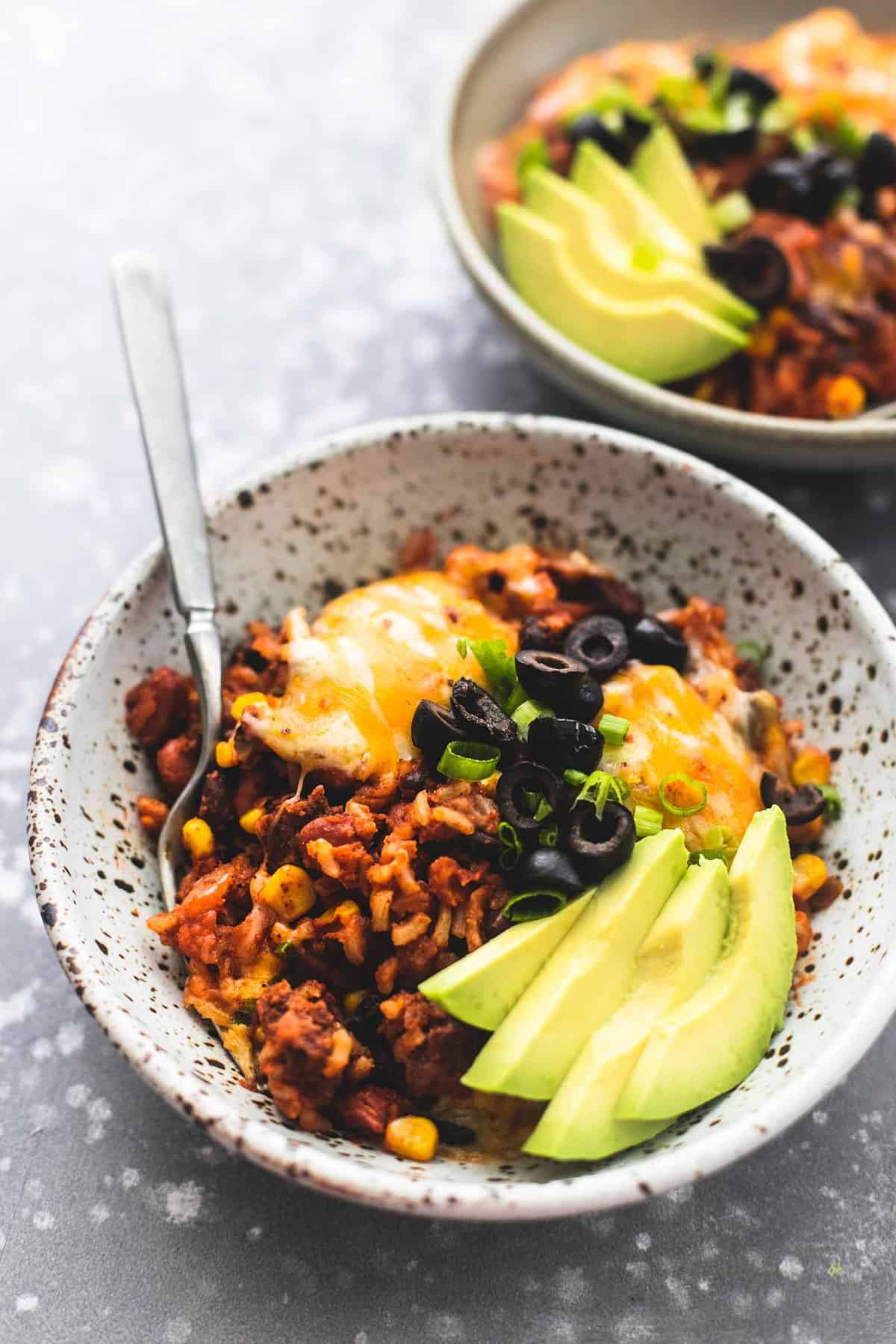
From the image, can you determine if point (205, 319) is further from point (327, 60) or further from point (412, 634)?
point (412, 634)

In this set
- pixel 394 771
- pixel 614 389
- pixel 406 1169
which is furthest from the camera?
pixel 614 389

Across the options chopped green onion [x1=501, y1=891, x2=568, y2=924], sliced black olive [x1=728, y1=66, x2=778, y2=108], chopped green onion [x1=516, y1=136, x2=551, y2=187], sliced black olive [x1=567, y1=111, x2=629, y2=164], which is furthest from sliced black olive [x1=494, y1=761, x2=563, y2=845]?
sliced black olive [x1=728, y1=66, x2=778, y2=108]

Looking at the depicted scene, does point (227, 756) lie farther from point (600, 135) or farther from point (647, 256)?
point (600, 135)

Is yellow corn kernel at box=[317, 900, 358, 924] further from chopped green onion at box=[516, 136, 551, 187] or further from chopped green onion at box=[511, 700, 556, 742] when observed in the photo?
chopped green onion at box=[516, 136, 551, 187]

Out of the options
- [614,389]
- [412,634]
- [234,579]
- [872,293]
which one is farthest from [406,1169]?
[872,293]

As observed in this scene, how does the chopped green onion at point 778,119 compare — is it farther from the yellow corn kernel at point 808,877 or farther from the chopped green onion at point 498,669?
the yellow corn kernel at point 808,877

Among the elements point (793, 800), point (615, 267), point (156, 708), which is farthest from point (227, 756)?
point (615, 267)

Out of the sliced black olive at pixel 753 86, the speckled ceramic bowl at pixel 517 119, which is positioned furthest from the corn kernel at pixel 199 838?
the sliced black olive at pixel 753 86
